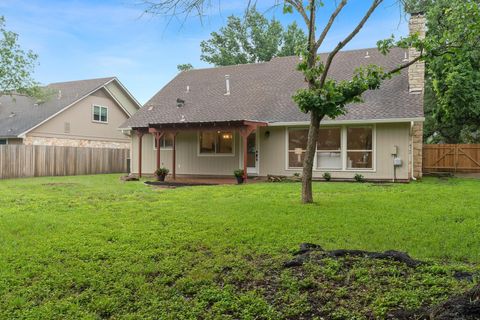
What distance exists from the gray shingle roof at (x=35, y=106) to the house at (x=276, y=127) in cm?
652

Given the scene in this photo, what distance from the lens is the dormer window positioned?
24.3 metres

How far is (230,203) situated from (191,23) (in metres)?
4.21

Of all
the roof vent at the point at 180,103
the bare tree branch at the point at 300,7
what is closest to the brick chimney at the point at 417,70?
the bare tree branch at the point at 300,7

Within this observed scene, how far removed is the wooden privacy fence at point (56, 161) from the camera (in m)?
17.6

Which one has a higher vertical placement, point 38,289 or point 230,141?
point 230,141

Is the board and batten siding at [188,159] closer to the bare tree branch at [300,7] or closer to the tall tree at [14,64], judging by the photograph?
the tall tree at [14,64]

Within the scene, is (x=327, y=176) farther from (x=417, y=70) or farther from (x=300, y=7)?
(x=300, y=7)

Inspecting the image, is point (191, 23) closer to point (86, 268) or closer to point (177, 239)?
point (177, 239)

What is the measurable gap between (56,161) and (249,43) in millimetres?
17626

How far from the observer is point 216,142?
16.9 meters

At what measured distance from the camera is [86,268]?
4.55 meters

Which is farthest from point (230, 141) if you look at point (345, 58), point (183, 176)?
point (345, 58)

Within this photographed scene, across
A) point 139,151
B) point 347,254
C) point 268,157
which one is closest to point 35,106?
point 139,151

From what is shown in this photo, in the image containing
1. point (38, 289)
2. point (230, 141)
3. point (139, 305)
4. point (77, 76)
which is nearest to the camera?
point (139, 305)
